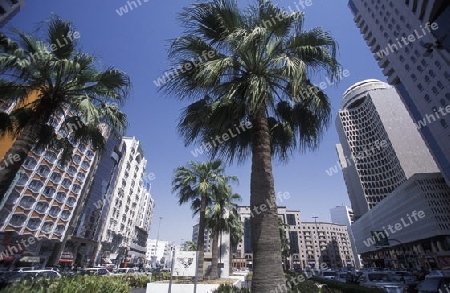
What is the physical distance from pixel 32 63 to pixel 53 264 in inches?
1975

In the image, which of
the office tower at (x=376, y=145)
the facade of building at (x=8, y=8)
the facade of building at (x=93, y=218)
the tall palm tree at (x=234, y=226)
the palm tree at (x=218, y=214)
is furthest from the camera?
the office tower at (x=376, y=145)

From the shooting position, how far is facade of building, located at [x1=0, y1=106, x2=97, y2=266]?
36.6 metres

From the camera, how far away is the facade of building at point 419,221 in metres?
60.7

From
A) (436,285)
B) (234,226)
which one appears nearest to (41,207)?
(234,226)

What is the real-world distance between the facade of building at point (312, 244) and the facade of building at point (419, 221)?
214 ft

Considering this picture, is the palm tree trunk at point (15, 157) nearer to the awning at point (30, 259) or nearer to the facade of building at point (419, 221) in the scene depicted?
the awning at point (30, 259)

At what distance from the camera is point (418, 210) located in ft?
215

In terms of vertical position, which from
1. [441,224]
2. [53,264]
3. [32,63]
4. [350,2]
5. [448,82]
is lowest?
[53,264]

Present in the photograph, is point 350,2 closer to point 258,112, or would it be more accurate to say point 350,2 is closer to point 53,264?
point 258,112

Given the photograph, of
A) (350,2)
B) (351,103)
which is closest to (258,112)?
(350,2)

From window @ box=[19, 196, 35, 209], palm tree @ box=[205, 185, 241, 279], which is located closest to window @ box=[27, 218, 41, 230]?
window @ box=[19, 196, 35, 209]

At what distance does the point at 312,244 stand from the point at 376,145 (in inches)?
2982

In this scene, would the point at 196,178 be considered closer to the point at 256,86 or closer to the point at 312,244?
the point at 256,86

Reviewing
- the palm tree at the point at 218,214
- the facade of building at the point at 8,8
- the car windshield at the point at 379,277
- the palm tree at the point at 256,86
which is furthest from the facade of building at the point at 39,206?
the car windshield at the point at 379,277
